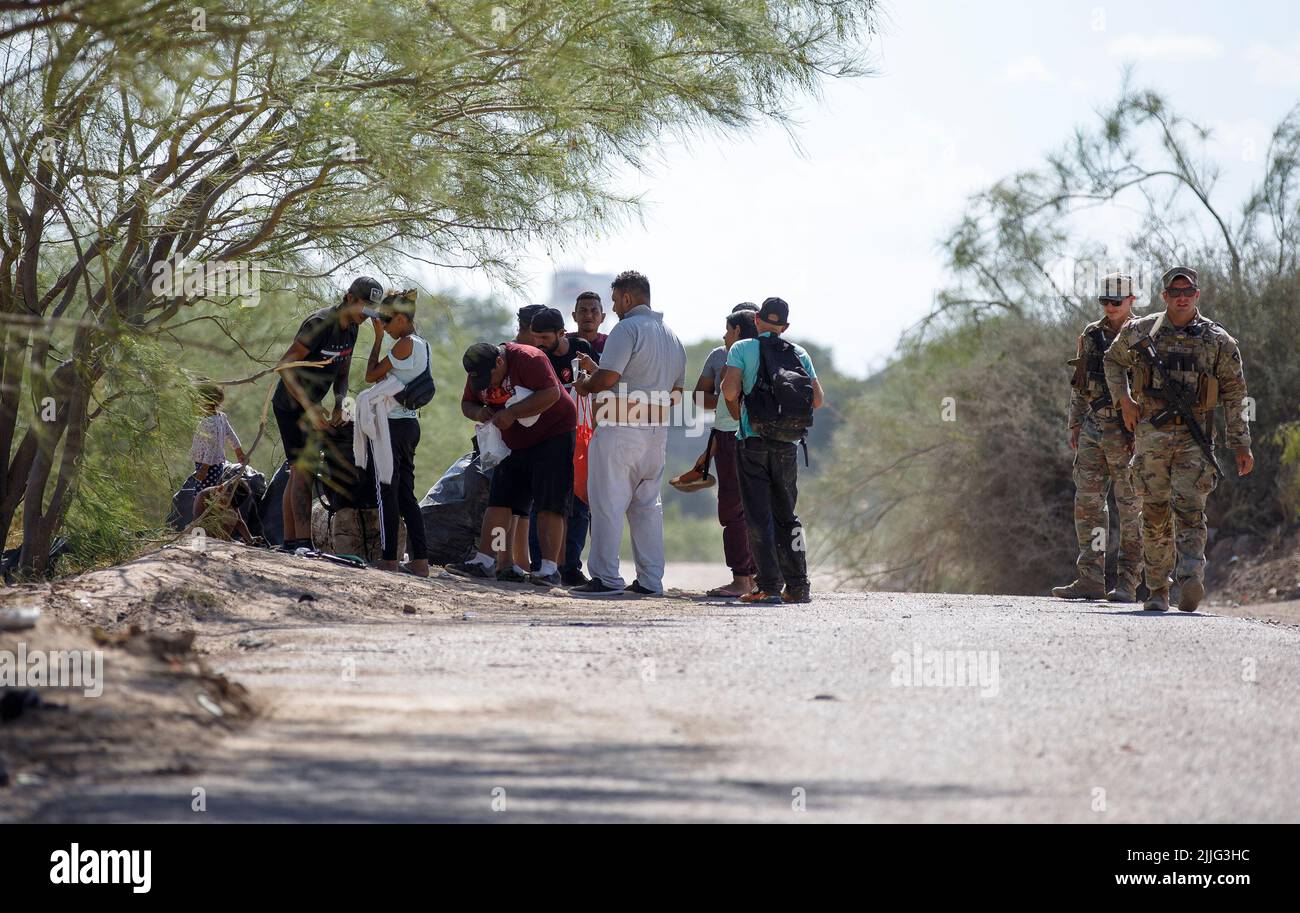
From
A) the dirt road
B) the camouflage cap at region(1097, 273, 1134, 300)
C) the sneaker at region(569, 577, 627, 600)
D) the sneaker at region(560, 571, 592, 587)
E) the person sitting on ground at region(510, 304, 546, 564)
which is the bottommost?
the dirt road

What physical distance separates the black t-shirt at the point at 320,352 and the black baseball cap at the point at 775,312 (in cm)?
265

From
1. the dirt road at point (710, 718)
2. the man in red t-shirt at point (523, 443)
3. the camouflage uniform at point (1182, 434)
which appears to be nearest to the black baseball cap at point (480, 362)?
the man in red t-shirt at point (523, 443)

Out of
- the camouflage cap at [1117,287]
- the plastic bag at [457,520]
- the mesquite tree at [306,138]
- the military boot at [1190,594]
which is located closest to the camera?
the mesquite tree at [306,138]

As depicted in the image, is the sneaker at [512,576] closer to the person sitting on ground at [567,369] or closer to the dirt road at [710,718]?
the person sitting on ground at [567,369]

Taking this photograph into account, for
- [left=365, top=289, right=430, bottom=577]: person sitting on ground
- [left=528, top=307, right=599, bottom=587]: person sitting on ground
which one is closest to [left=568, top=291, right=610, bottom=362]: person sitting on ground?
[left=528, top=307, right=599, bottom=587]: person sitting on ground

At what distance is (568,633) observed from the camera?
769 cm

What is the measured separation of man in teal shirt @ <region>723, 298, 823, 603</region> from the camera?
10.2 meters

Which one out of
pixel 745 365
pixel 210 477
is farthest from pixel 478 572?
pixel 745 365

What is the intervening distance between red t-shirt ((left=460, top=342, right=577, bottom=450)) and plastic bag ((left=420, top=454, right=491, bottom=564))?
1.89m

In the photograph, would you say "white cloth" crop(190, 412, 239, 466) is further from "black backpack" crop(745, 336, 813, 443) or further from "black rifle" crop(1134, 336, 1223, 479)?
"black rifle" crop(1134, 336, 1223, 479)

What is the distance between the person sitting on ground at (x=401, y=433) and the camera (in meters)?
10.2

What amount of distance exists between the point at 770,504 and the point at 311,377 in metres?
3.03

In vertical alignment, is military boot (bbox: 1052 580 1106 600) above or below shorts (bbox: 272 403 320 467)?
below
